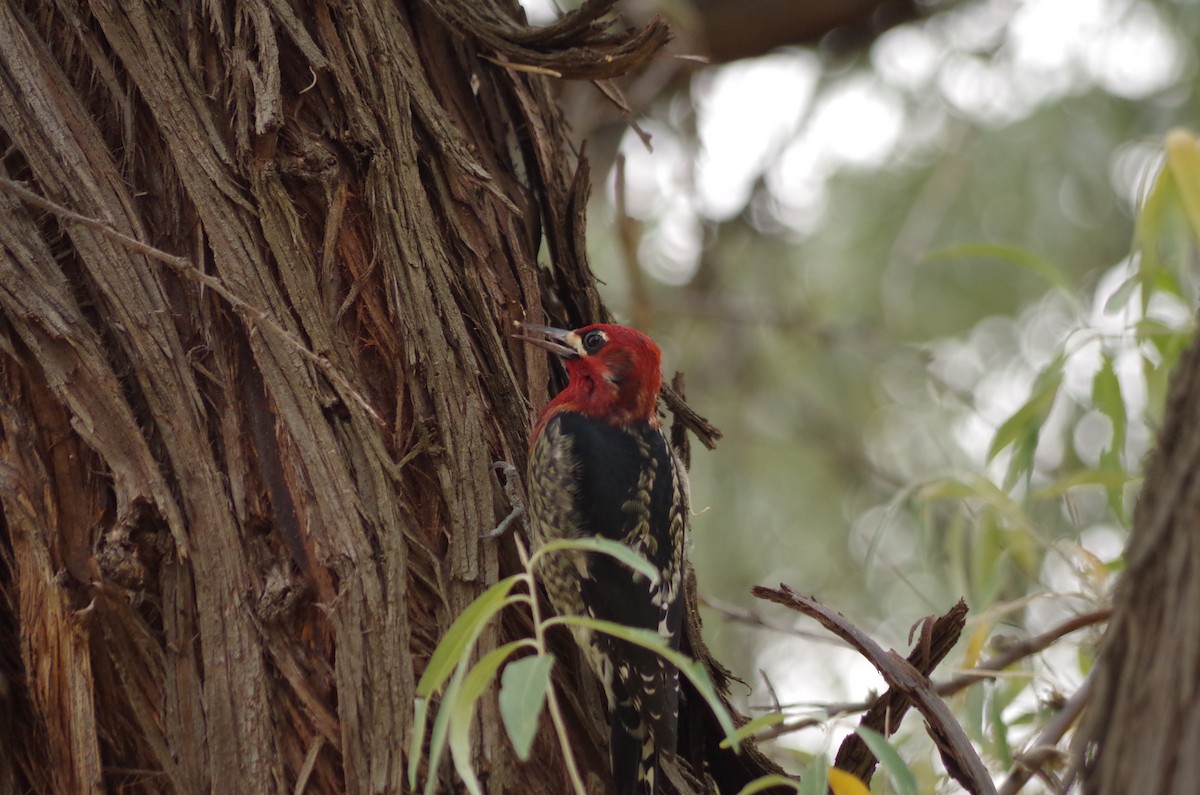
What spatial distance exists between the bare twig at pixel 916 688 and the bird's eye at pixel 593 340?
96 cm

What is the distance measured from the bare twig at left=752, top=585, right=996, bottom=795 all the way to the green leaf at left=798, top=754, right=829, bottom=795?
0.27 m

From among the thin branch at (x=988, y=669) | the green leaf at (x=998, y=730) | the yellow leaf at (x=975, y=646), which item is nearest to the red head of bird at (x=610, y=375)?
the thin branch at (x=988, y=669)

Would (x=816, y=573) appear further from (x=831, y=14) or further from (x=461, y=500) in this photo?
(x=461, y=500)

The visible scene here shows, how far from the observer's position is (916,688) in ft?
6.68

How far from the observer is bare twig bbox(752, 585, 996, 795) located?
197 centimetres

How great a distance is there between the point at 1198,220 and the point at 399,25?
5.10 ft

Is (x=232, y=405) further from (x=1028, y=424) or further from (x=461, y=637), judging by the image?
(x=1028, y=424)

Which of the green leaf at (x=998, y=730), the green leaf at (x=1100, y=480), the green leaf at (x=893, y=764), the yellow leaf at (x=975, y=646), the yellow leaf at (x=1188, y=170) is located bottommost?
the green leaf at (x=893, y=764)

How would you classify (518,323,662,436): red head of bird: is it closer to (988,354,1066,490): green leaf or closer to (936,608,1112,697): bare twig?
(988,354,1066,490): green leaf

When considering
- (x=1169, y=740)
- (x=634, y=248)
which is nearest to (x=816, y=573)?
(x=634, y=248)

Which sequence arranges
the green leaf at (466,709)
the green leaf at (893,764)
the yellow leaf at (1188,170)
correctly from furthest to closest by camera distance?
the yellow leaf at (1188,170)
the green leaf at (893,764)
the green leaf at (466,709)

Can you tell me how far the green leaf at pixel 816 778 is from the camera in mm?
1780

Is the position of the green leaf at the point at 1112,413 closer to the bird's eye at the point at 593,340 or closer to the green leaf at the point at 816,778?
the bird's eye at the point at 593,340

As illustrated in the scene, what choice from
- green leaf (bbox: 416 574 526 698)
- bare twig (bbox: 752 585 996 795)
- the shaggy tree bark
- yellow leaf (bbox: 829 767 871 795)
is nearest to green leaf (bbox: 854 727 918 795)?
yellow leaf (bbox: 829 767 871 795)
